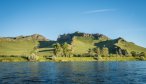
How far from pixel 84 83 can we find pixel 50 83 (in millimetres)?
9153

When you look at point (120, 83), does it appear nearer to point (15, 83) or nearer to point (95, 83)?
point (95, 83)

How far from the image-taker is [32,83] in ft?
235

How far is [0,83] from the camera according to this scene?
71812 mm

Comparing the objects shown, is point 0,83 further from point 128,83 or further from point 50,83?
point 128,83

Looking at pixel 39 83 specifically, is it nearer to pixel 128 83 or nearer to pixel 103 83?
pixel 103 83

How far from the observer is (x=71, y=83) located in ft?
236

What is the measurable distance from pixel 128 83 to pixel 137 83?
2451mm

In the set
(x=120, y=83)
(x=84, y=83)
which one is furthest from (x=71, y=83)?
(x=120, y=83)

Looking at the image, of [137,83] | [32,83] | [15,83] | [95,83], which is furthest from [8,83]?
[137,83]

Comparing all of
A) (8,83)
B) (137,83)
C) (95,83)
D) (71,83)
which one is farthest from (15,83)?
(137,83)

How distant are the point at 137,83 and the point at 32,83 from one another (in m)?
28.0

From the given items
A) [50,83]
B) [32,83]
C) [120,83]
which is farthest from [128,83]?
[32,83]

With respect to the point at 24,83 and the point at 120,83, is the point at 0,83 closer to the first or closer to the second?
the point at 24,83

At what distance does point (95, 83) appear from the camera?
71250 millimetres
